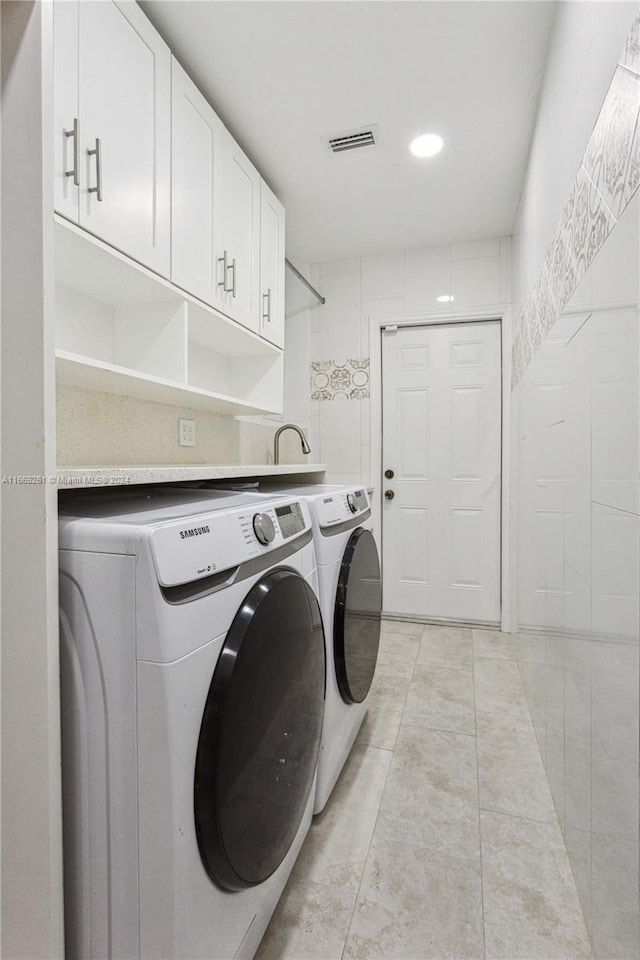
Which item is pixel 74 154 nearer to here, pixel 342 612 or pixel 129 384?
pixel 129 384

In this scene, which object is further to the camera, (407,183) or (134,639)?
(407,183)

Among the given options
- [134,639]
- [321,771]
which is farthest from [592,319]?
[321,771]

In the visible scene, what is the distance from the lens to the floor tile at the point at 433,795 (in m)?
1.32

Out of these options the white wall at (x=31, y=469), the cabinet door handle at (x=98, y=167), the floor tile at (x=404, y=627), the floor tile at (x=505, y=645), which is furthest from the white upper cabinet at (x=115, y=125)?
the floor tile at (x=404, y=627)

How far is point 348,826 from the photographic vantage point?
1.36 meters

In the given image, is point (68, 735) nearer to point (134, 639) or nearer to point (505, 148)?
point (134, 639)

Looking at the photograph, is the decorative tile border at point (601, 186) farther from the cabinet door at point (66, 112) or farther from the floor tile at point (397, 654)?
the floor tile at point (397, 654)

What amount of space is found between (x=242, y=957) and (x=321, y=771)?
1.49 feet

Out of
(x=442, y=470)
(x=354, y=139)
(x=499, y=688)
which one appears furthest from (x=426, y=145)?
(x=499, y=688)

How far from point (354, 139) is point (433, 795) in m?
2.50

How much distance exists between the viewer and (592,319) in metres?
1.00

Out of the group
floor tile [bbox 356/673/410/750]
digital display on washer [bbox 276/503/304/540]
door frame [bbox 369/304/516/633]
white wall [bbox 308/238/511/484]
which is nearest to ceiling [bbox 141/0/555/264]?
white wall [bbox 308/238/511/484]

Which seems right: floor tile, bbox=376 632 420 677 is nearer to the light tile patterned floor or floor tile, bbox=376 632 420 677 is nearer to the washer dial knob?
the light tile patterned floor

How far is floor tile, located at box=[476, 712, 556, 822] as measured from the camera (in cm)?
144
